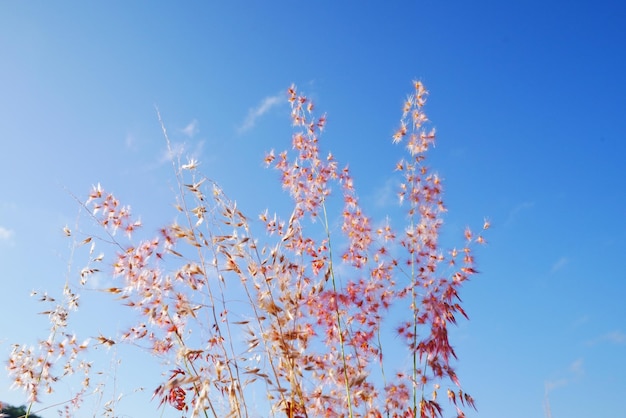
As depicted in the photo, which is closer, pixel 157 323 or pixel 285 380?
pixel 285 380

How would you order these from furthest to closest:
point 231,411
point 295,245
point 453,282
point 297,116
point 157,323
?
point 297,116 < point 295,245 < point 453,282 < point 157,323 < point 231,411

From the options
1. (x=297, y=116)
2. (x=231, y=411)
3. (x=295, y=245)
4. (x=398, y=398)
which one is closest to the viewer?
(x=231, y=411)

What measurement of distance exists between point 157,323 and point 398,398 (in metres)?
1.54

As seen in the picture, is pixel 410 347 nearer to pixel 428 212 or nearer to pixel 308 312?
pixel 308 312

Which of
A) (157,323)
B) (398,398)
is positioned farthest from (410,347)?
(157,323)

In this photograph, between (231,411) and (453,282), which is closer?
(231,411)

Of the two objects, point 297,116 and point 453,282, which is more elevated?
point 297,116

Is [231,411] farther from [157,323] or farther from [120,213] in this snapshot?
[120,213]

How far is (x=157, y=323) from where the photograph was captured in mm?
2879

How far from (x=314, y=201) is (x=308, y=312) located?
2.93ft

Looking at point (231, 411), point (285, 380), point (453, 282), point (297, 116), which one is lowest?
point (231, 411)

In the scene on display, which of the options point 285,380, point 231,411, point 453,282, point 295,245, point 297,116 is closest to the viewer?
point 231,411

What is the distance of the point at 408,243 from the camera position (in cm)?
379

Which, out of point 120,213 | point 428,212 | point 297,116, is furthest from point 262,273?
point 297,116
